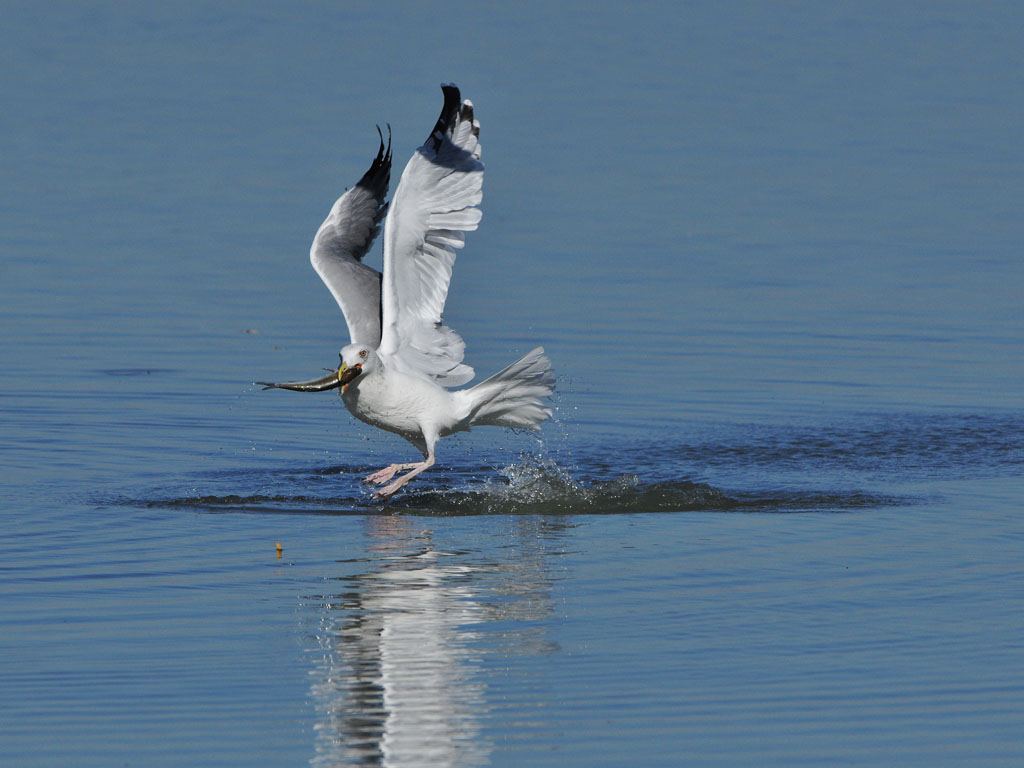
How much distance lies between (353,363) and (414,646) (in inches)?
166

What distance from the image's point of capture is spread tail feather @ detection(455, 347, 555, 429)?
12969mm

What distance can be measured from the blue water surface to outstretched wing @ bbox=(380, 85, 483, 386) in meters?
1.05

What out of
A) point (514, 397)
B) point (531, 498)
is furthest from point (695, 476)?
point (514, 397)

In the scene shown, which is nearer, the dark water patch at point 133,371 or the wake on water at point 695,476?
the wake on water at point 695,476

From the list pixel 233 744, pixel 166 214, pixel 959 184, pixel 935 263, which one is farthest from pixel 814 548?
pixel 959 184

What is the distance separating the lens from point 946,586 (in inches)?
388

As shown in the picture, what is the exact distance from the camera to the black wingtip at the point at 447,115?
1269 centimetres

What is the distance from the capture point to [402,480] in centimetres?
1263

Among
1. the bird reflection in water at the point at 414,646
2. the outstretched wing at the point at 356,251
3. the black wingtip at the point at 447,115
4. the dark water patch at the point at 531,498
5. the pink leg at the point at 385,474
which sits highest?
the black wingtip at the point at 447,115

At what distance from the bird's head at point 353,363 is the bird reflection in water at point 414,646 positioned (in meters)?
1.63

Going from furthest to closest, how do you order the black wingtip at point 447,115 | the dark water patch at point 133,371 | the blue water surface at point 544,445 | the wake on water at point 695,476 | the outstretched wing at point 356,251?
the dark water patch at point 133,371 < the outstretched wing at point 356,251 < the black wingtip at point 447,115 < the wake on water at point 695,476 < the blue water surface at point 544,445

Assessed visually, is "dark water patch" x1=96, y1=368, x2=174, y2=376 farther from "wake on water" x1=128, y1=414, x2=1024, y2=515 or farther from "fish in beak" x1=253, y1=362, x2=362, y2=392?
"fish in beak" x1=253, y1=362, x2=362, y2=392

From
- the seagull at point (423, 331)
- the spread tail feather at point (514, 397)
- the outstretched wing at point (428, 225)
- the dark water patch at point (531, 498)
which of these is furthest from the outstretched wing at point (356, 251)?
the dark water patch at point (531, 498)

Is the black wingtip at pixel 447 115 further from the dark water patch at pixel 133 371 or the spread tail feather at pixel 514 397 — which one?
the dark water patch at pixel 133 371
